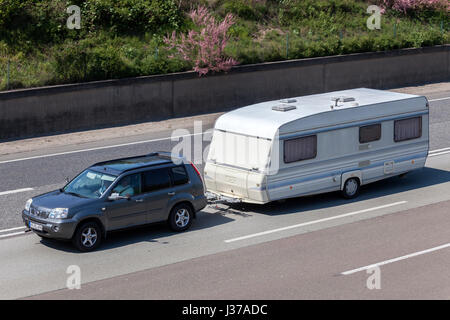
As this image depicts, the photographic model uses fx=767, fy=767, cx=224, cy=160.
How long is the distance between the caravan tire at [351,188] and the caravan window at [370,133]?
40.9 inches

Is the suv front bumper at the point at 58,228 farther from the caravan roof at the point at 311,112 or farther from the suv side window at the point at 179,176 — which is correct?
the caravan roof at the point at 311,112

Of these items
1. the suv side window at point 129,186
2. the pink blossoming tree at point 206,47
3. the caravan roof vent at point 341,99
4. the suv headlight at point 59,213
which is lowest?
the suv headlight at point 59,213

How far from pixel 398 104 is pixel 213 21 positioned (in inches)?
515

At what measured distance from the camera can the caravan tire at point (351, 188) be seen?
19163 mm

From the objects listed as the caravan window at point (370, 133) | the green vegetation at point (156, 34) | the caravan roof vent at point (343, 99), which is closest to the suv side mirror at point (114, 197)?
the caravan roof vent at point (343, 99)

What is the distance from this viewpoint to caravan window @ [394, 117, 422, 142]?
2012 centimetres

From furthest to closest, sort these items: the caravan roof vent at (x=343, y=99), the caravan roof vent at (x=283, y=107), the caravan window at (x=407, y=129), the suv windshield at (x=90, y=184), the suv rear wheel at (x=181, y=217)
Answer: the caravan window at (x=407, y=129) → the caravan roof vent at (x=343, y=99) → the caravan roof vent at (x=283, y=107) → the suv rear wheel at (x=181, y=217) → the suv windshield at (x=90, y=184)

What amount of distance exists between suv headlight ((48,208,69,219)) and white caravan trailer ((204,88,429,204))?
15.2 ft

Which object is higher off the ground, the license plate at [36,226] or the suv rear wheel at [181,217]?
the license plate at [36,226]

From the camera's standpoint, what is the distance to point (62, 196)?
15680 mm

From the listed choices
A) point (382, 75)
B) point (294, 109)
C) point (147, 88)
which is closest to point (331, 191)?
point (294, 109)

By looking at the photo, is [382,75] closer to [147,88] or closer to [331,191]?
[147,88]

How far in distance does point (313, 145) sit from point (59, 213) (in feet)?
21.5

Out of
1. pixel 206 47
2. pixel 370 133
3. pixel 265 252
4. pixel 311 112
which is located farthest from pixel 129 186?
pixel 206 47
